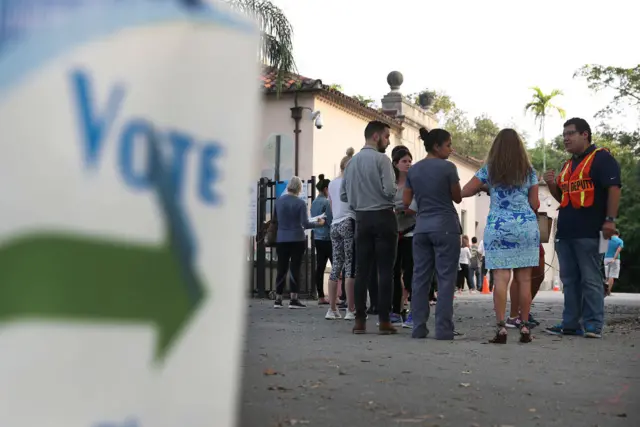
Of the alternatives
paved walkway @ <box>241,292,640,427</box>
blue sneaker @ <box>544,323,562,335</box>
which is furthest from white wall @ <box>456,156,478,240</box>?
paved walkway @ <box>241,292,640,427</box>

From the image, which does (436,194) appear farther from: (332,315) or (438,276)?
(332,315)

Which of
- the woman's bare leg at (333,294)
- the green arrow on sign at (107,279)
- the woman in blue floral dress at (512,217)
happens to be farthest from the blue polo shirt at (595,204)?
the green arrow on sign at (107,279)

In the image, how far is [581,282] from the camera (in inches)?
376

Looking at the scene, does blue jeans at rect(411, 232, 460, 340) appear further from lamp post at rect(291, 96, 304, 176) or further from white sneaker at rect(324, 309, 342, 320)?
lamp post at rect(291, 96, 304, 176)

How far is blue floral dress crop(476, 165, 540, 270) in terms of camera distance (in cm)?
880

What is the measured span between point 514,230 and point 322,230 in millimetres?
6544

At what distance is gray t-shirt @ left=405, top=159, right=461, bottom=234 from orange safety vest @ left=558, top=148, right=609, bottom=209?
1.22 m

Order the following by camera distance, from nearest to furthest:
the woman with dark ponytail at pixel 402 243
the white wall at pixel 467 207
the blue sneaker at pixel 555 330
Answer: the blue sneaker at pixel 555 330 → the woman with dark ponytail at pixel 402 243 → the white wall at pixel 467 207

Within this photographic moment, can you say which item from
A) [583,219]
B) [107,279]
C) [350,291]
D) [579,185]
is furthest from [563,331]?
[107,279]

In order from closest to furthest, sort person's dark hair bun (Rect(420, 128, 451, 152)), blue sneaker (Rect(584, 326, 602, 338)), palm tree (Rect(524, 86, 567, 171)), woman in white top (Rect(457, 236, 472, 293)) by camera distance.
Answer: person's dark hair bun (Rect(420, 128, 451, 152))
blue sneaker (Rect(584, 326, 602, 338))
woman in white top (Rect(457, 236, 472, 293))
palm tree (Rect(524, 86, 567, 171))

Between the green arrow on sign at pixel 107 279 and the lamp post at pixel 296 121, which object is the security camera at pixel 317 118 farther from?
the green arrow on sign at pixel 107 279

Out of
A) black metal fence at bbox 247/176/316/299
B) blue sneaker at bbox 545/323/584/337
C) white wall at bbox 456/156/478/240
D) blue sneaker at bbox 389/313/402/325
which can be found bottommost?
blue sneaker at bbox 545/323/584/337

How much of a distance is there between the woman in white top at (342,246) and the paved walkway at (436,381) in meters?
1.42

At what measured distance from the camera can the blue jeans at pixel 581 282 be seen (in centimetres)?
945
